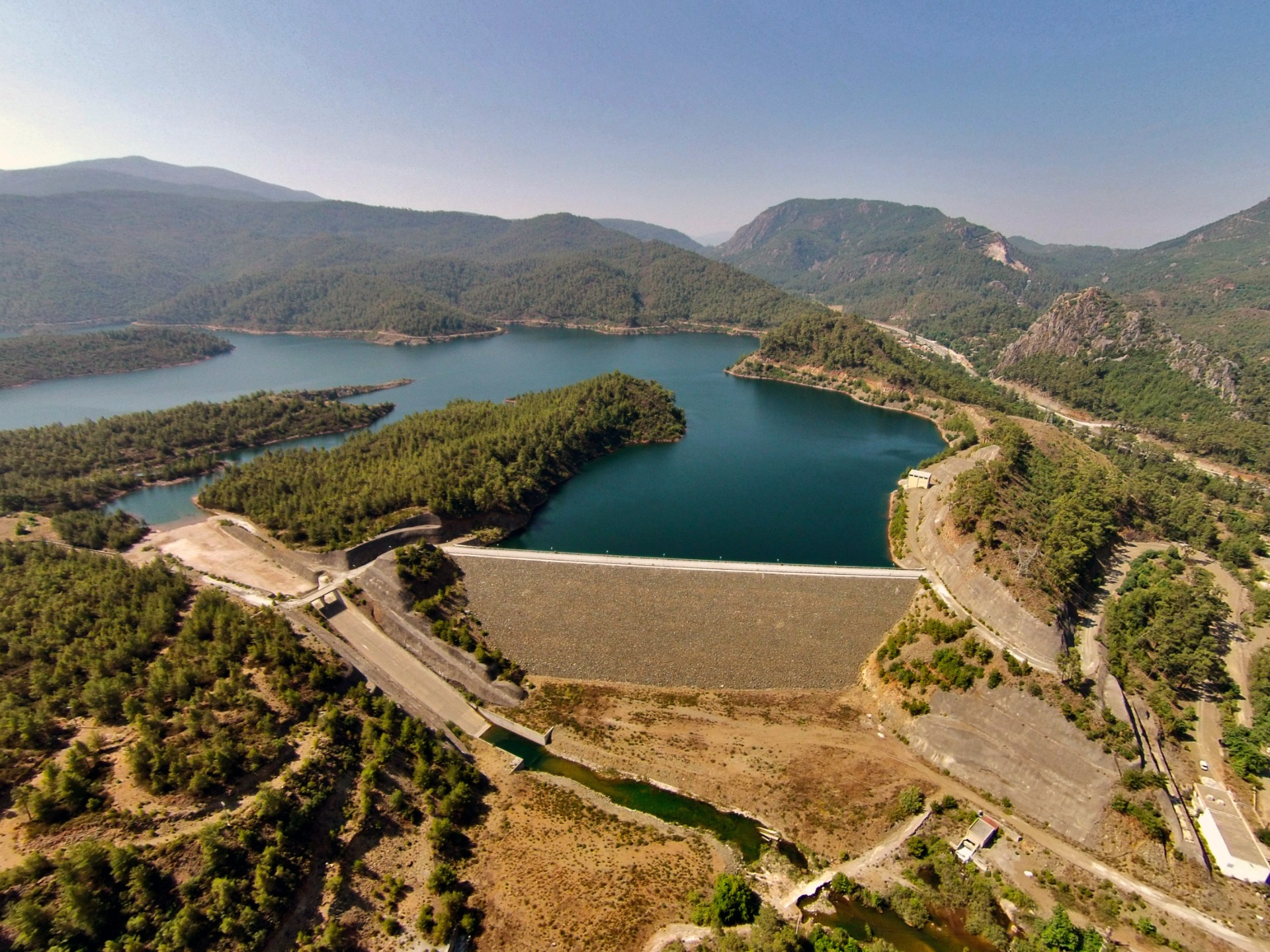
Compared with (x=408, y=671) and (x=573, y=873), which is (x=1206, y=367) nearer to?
(x=573, y=873)

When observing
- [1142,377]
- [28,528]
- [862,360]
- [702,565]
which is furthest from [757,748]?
[1142,377]

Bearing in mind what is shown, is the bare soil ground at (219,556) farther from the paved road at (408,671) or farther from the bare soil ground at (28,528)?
the bare soil ground at (28,528)

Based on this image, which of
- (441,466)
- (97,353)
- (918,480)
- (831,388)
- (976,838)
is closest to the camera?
(976,838)

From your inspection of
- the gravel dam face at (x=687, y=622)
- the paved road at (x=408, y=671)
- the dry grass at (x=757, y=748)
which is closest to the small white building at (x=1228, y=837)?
the dry grass at (x=757, y=748)

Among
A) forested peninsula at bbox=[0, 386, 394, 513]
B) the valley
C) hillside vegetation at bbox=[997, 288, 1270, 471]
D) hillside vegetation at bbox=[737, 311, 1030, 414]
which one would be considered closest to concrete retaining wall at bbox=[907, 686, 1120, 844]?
the valley

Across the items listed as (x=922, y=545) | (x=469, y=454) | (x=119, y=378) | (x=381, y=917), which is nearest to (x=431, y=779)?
(x=381, y=917)
